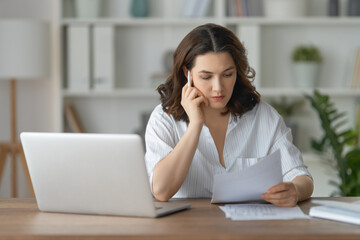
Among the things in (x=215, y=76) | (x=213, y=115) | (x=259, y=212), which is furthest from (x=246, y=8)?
(x=259, y=212)

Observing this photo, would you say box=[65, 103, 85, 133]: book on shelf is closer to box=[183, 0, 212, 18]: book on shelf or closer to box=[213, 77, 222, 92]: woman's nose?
box=[183, 0, 212, 18]: book on shelf

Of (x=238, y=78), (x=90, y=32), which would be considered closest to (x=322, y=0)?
(x=90, y=32)

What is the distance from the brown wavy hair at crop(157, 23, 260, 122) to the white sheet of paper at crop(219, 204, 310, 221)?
56 cm

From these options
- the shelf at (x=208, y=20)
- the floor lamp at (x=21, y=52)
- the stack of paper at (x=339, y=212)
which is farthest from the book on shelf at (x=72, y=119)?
the stack of paper at (x=339, y=212)

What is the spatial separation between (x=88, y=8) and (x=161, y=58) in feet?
2.18

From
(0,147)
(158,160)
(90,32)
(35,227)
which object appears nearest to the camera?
(35,227)

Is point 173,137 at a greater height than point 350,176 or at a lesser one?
greater

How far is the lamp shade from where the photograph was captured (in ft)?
13.5

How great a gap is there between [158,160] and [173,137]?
0.65 feet

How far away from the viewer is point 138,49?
4574mm

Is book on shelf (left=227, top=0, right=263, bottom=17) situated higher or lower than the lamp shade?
higher

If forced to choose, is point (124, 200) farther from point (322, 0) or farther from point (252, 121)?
point (322, 0)

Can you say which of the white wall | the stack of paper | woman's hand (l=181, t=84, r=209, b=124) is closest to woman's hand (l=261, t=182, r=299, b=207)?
the stack of paper

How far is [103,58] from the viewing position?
440cm
